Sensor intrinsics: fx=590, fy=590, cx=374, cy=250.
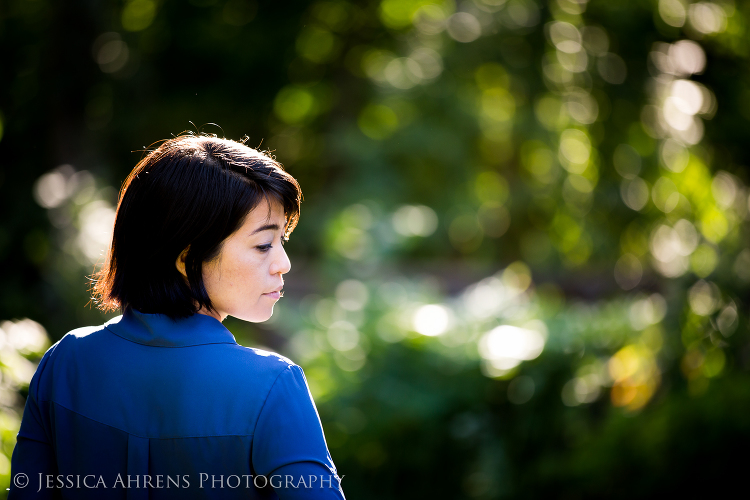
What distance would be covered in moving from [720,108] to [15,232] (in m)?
8.48

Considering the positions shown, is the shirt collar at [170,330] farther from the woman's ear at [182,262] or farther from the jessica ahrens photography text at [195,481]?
the jessica ahrens photography text at [195,481]

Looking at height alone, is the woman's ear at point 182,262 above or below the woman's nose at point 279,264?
above

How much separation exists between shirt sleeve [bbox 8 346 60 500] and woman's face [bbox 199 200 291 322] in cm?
42

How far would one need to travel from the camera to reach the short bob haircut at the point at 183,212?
1.27 m

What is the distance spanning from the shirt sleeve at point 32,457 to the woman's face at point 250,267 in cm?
42

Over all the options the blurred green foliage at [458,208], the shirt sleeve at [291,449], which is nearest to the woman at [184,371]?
the shirt sleeve at [291,449]

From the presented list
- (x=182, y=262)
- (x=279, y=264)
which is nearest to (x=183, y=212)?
(x=182, y=262)

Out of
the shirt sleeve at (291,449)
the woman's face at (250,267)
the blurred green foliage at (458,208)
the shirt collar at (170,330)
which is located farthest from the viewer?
the blurred green foliage at (458,208)

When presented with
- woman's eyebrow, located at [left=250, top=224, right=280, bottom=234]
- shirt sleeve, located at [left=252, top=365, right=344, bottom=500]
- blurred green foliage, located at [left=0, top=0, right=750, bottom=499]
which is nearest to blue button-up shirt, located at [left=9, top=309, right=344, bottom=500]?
shirt sleeve, located at [left=252, top=365, right=344, bottom=500]

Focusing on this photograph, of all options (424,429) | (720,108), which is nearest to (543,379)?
(424,429)

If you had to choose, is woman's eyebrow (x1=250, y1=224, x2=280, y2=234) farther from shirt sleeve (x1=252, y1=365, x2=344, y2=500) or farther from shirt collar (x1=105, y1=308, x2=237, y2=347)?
shirt sleeve (x1=252, y1=365, x2=344, y2=500)

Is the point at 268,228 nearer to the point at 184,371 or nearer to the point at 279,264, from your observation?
the point at 279,264

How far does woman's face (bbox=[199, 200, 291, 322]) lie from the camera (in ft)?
4.34

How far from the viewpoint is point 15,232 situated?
186 inches
